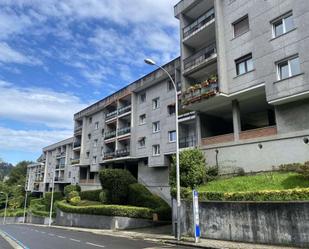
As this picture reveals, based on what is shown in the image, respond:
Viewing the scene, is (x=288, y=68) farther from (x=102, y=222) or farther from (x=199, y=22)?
(x=102, y=222)

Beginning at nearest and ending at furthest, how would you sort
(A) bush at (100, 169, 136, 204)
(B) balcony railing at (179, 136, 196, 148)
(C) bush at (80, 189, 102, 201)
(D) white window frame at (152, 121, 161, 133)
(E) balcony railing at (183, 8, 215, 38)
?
1. (E) balcony railing at (183, 8, 215, 38)
2. (B) balcony railing at (179, 136, 196, 148)
3. (A) bush at (100, 169, 136, 204)
4. (D) white window frame at (152, 121, 161, 133)
5. (C) bush at (80, 189, 102, 201)

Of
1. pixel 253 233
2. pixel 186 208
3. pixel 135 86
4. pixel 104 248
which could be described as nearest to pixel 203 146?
pixel 186 208

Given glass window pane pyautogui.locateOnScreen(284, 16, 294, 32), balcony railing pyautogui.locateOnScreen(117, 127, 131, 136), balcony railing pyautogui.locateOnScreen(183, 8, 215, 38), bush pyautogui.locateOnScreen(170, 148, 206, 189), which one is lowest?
bush pyautogui.locateOnScreen(170, 148, 206, 189)

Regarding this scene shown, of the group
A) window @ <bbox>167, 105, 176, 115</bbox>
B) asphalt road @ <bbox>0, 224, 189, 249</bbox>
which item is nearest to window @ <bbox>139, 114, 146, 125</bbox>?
window @ <bbox>167, 105, 176, 115</bbox>

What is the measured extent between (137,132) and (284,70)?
21412 millimetres

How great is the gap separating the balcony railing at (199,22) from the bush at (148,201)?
1550 centimetres

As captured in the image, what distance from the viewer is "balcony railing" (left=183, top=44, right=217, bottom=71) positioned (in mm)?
23484

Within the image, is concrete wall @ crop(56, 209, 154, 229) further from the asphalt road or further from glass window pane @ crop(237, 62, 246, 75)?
glass window pane @ crop(237, 62, 246, 75)

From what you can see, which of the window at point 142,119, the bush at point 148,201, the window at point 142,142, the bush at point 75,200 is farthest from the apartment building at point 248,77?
the bush at point 75,200

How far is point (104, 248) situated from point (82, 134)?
39463 mm

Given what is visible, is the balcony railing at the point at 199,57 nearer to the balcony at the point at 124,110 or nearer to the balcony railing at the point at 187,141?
the balcony railing at the point at 187,141

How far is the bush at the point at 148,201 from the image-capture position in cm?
2786

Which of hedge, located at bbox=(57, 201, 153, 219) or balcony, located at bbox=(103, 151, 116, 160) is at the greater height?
balcony, located at bbox=(103, 151, 116, 160)

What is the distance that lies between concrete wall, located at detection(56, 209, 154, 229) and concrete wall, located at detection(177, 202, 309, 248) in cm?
1004
